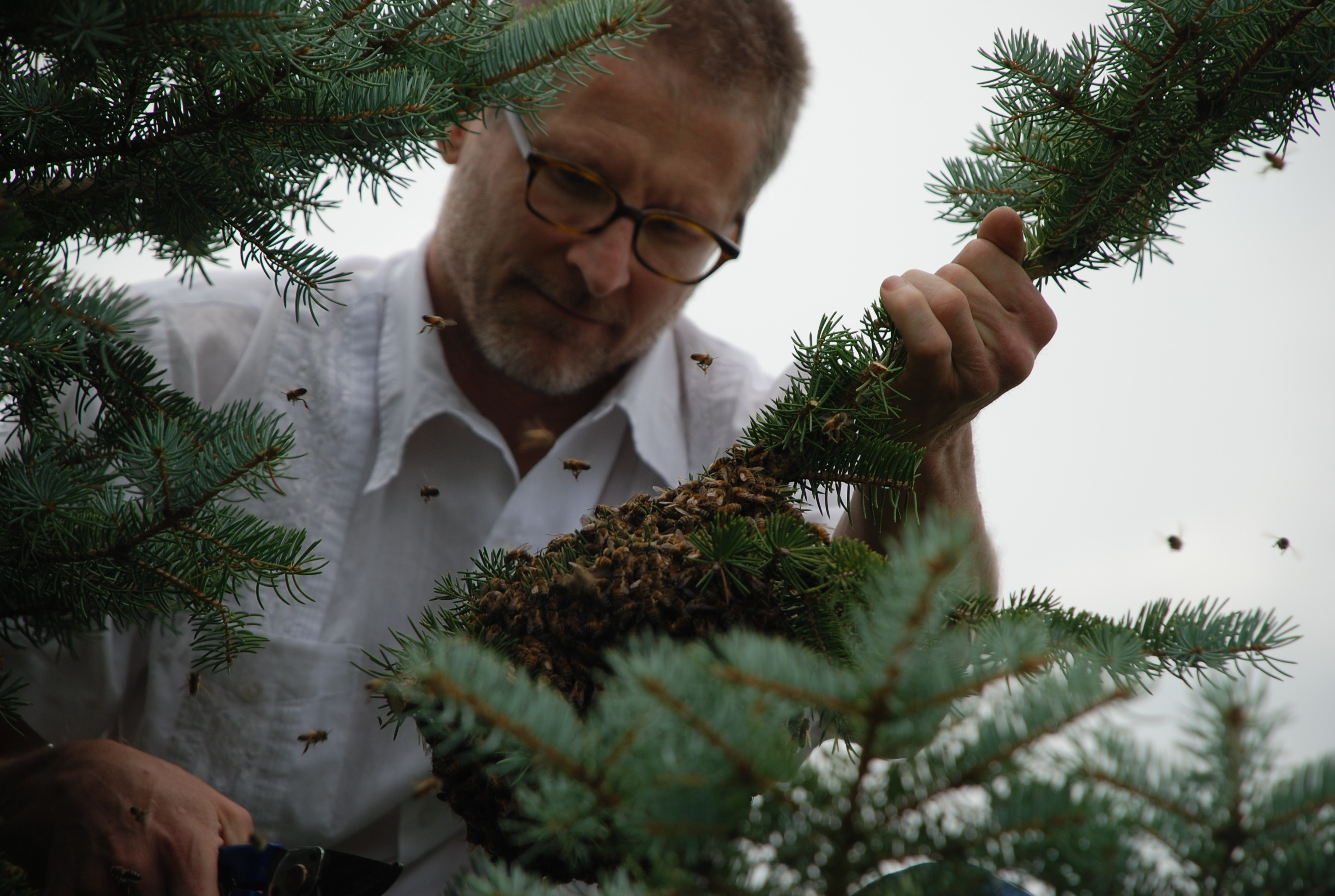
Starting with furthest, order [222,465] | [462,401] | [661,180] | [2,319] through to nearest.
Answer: [462,401]
[661,180]
[222,465]
[2,319]

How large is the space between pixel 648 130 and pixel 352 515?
123 centimetres

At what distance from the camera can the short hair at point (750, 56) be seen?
2.22 metres

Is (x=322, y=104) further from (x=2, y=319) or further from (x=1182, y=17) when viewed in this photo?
(x=1182, y=17)

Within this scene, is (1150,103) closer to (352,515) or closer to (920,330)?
(920,330)

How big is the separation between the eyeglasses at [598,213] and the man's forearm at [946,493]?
84cm

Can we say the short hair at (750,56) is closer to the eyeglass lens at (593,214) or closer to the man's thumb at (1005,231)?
the eyeglass lens at (593,214)

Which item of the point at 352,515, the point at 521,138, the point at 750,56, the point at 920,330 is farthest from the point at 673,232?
the point at 920,330

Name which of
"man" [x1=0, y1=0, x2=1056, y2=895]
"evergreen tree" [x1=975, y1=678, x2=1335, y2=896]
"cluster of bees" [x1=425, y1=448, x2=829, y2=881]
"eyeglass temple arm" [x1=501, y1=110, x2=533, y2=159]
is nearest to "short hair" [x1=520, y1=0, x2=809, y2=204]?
"man" [x1=0, y1=0, x2=1056, y2=895]

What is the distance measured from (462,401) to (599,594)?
1.58 m

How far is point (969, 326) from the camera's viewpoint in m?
1.08

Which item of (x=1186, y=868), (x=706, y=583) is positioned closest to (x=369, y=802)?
(x=706, y=583)

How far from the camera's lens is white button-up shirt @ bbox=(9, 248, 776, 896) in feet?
6.16

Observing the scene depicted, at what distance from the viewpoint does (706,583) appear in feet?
2.72

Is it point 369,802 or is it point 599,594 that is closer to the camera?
point 599,594
